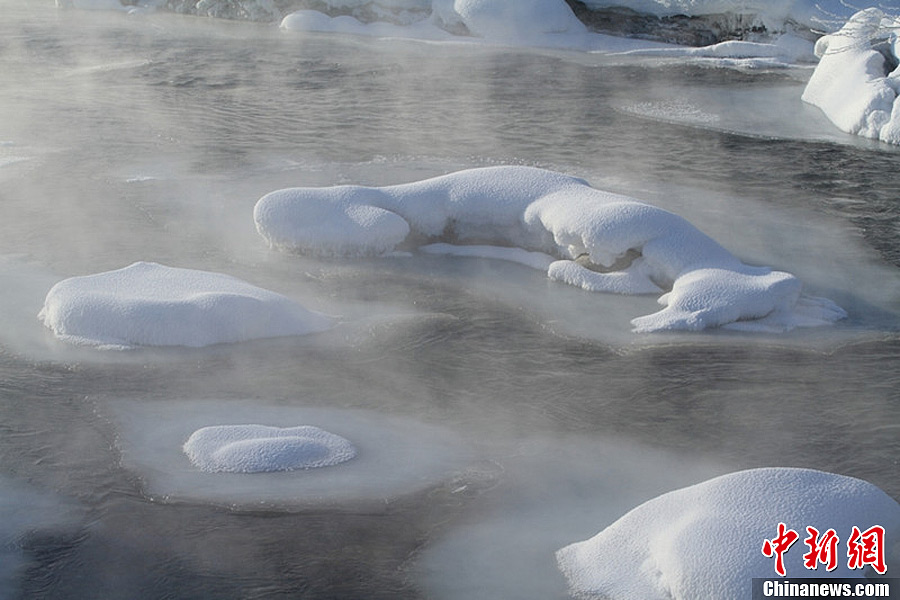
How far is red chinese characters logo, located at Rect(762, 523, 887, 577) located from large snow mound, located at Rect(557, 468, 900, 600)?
0.07 feet

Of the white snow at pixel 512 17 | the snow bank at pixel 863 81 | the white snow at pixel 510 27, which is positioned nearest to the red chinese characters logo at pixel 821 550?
the snow bank at pixel 863 81

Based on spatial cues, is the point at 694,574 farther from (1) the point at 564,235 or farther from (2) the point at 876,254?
(2) the point at 876,254

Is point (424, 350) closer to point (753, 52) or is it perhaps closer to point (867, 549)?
point (867, 549)

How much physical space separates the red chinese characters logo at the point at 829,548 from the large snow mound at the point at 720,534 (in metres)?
0.02

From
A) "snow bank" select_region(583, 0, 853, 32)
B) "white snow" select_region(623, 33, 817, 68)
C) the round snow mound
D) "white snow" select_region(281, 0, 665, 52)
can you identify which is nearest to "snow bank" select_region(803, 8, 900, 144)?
"white snow" select_region(623, 33, 817, 68)

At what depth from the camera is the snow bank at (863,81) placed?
13305 mm

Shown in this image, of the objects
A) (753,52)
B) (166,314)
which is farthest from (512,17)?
(166,314)

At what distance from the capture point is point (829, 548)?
464 centimetres

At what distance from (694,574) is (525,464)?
157 centimetres

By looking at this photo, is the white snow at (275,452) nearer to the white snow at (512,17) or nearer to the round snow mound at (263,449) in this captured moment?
the round snow mound at (263,449)

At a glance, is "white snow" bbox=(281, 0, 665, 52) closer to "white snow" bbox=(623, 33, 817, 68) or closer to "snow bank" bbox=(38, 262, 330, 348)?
"white snow" bbox=(623, 33, 817, 68)

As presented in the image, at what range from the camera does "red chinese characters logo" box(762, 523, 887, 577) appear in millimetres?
4590

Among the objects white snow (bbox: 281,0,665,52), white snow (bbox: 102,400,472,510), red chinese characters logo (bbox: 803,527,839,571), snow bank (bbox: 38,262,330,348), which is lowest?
white snow (bbox: 102,400,472,510)

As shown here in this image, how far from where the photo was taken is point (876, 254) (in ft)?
30.9
